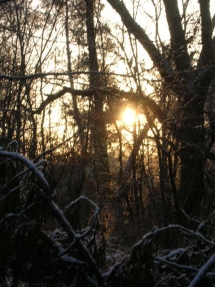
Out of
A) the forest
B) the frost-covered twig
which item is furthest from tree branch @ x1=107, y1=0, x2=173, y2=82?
the frost-covered twig

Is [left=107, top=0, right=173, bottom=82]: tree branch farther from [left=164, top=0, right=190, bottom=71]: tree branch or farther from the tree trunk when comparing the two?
the tree trunk

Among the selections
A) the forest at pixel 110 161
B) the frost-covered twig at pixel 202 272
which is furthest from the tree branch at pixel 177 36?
the frost-covered twig at pixel 202 272

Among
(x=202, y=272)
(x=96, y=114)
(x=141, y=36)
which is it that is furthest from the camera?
(x=96, y=114)

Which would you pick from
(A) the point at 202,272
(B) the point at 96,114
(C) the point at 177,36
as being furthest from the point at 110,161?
(A) the point at 202,272

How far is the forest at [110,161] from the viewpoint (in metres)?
3.04

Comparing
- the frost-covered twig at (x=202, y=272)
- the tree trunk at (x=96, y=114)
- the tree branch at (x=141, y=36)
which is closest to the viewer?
the frost-covered twig at (x=202, y=272)

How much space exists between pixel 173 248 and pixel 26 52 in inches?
355

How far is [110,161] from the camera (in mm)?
12664

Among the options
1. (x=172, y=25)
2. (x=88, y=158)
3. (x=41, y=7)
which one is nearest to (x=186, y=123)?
(x=172, y=25)

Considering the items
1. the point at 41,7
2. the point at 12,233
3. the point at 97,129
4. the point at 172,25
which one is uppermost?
the point at 41,7

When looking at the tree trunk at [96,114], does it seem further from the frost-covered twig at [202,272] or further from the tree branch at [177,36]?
the frost-covered twig at [202,272]

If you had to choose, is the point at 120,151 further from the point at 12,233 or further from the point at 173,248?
the point at 12,233

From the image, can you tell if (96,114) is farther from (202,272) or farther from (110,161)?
(202,272)

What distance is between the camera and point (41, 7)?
35.0ft
